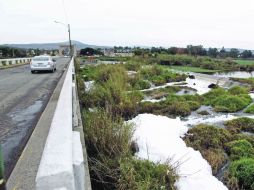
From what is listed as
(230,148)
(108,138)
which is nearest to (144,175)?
(108,138)

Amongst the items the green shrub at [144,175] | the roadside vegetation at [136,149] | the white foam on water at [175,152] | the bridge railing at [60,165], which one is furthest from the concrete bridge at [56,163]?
the white foam on water at [175,152]

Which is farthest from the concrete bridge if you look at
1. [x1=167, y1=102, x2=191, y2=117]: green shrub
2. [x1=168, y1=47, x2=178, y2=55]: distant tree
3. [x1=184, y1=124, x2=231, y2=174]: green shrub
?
[x1=168, y1=47, x2=178, y2=55]: distant tree

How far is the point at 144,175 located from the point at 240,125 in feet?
20.7

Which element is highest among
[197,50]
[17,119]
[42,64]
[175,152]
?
[17,119]

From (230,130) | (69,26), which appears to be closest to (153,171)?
(230,130)

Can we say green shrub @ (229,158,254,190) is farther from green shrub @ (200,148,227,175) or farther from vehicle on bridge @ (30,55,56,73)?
vehicle on bridge @ (30,55,56,73)

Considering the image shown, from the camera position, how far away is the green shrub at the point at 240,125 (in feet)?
→ 34.2

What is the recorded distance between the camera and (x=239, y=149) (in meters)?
8.03

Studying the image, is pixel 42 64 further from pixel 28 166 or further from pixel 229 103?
pixel 28 166

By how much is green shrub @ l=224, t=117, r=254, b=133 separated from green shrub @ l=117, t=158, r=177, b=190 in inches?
203

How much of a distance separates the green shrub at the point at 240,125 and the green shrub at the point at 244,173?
135 inches

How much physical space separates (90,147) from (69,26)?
5479cm

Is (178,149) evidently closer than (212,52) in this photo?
Yes

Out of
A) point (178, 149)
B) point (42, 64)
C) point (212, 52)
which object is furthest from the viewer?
point (212, 52)
